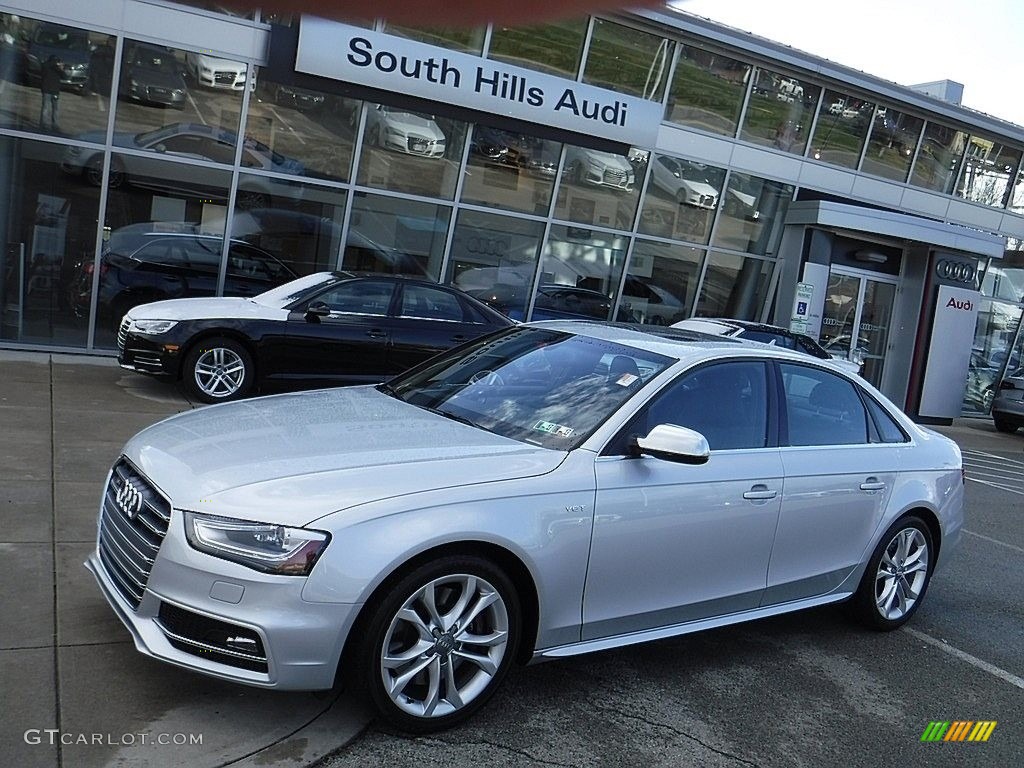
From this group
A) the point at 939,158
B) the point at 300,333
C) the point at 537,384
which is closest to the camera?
the point at 537,384

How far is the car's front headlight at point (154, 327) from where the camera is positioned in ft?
31.3

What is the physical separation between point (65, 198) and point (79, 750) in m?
10.3

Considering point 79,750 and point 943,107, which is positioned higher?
A: point 943,107

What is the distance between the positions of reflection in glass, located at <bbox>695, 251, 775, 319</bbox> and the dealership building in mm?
48

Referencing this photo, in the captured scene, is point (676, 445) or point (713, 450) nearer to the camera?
point (676, 445)

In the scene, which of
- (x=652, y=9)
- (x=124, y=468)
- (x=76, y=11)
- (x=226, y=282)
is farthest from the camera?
(x=226, y=282)

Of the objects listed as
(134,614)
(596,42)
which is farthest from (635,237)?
(134,614)

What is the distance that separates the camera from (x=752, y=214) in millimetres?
18031

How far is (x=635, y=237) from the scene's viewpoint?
1656 cm

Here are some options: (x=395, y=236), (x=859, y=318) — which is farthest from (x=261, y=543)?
(x=859, y=318)

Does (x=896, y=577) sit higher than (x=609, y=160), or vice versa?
(x=609, y=160)

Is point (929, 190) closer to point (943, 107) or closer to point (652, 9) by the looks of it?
point (943, 107)

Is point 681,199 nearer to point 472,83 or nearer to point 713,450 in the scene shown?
point 472,83

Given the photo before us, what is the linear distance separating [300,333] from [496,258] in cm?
580
